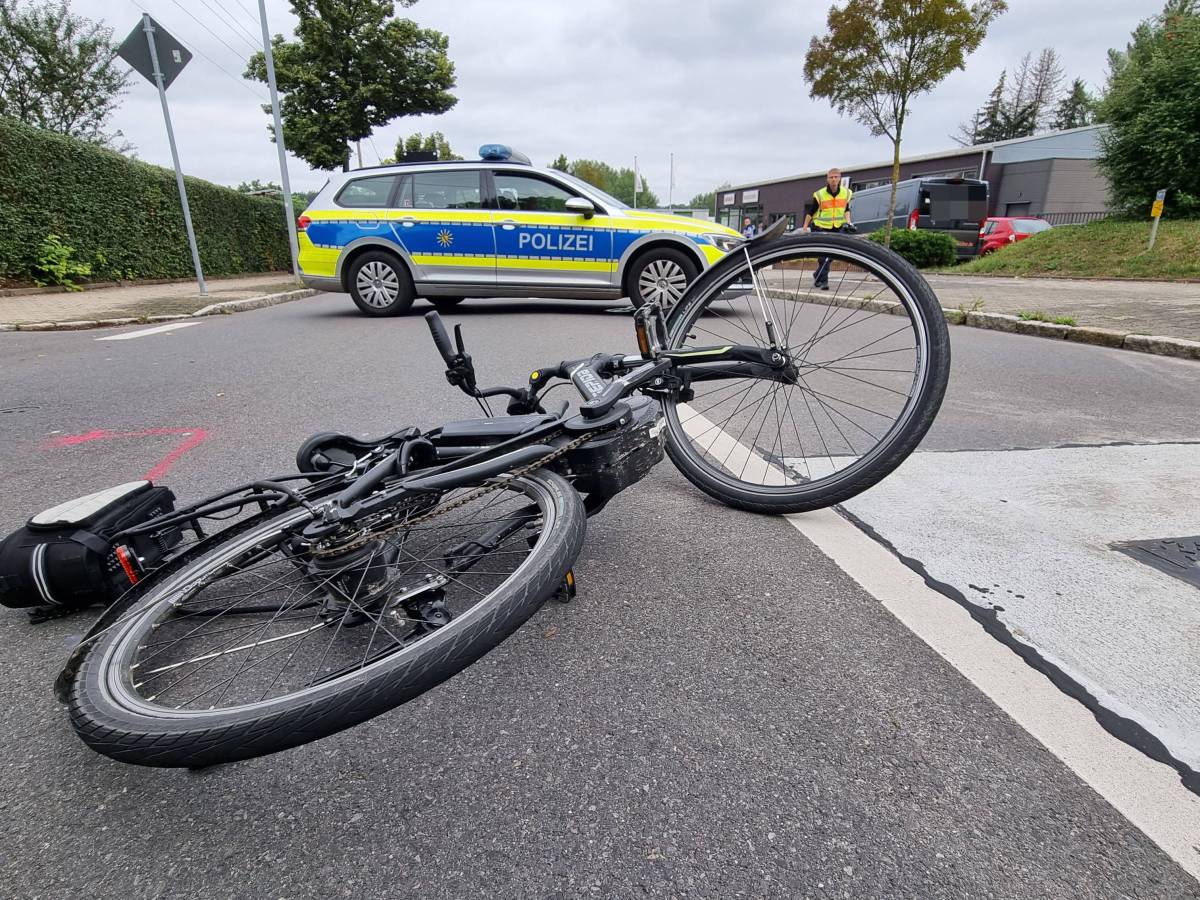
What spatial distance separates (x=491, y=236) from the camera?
25.7 feet

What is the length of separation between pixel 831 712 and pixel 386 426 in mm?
2770

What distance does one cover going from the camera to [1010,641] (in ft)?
5.33

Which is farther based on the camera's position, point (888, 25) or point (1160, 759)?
point (888, 25)

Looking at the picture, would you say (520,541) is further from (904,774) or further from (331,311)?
(331,311)

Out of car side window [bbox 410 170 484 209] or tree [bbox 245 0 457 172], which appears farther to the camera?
tree [bbox 245 0 457 172]

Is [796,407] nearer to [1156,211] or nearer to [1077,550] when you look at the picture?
[1077,550]

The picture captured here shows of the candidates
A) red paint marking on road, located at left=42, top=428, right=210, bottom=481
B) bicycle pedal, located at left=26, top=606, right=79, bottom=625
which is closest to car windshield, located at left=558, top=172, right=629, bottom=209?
red paint marking on road, located at left=42, top=428, right=210, bottom=481

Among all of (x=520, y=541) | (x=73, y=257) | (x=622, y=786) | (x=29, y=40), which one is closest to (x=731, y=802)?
(x=622, y=786)

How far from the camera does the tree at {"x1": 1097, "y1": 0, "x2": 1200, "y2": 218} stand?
14.0 m

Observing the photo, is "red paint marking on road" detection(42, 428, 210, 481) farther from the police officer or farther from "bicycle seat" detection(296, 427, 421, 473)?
the police officer

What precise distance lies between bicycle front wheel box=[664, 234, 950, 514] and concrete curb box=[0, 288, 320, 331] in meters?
7.72

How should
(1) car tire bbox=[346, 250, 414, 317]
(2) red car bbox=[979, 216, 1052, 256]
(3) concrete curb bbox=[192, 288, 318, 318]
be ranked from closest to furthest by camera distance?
(1) car tire bbox=[346, 250, 414, 317], (3) concrete curb bbox=[192, 288, 318, 318], (2) red car bbox=[979, 216, 1052, 256]

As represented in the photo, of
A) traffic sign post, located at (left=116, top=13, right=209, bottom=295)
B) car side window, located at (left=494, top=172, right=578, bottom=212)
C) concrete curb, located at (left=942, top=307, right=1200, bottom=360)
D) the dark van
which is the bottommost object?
concrete curb, located at (left=942, top=307, right=1200, bottom=360)

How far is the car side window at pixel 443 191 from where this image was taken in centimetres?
783
